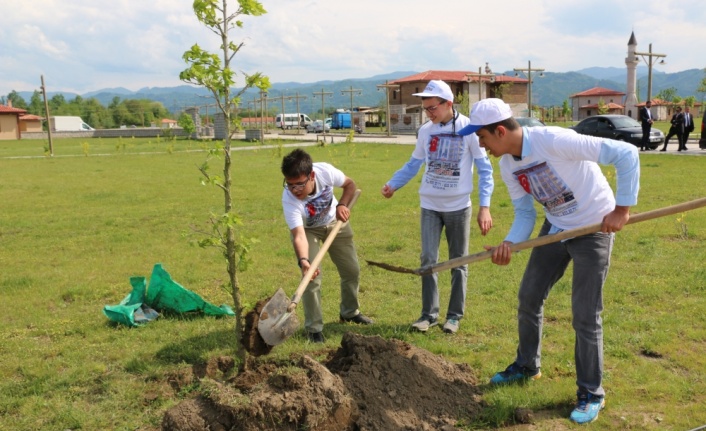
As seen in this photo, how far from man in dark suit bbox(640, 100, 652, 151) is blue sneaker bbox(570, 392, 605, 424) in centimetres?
2095

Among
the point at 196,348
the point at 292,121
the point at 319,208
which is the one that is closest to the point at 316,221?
the point at 319,208

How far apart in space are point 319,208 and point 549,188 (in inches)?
81.9

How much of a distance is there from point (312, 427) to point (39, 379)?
239 centimetres

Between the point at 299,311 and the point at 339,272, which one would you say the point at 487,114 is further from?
the point at 299,311

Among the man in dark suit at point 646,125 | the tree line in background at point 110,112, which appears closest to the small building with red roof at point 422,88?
the man in dark suit at point 646,125

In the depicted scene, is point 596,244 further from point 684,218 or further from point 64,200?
point 64,200

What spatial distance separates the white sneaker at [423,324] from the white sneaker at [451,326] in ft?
0.48

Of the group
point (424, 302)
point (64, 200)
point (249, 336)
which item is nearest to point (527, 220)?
point (424, 302)

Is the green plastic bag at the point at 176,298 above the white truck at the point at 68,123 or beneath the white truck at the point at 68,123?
beneath

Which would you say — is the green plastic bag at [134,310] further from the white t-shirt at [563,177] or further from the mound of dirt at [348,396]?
the white t-shirt at [563,177]

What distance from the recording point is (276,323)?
404cm

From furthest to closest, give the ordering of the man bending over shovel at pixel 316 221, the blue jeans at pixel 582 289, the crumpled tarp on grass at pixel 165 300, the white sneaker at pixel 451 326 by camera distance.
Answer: the crumpled tarp on grass at pixel 165 300, the white sneaker at pixel 451 326, the man bending over shovel at pixel 316 221, the blue jeans at pixel 582 289

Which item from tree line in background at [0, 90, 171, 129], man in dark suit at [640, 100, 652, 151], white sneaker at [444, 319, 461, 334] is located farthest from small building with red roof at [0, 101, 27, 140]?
white sneaker at [444, 319, 461, 334]

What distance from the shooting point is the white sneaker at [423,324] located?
5238mm
